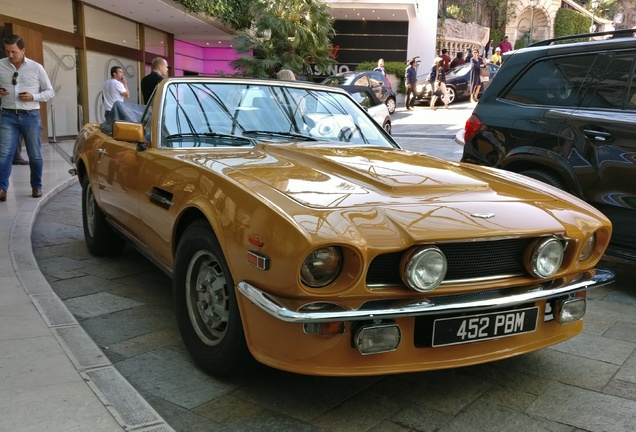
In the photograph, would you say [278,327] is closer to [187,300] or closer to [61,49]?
[187,300]

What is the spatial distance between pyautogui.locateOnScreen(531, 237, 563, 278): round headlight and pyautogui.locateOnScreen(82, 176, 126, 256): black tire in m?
3.29

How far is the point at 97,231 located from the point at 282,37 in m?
17.1

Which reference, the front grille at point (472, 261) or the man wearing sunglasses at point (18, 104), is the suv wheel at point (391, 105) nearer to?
the man wearing sunglasses at point (18, 104)

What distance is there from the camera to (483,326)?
2.60m

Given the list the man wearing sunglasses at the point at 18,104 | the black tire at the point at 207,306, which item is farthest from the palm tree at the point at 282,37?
the black tire at the point at 207,306

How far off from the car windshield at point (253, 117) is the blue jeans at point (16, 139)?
4.00m

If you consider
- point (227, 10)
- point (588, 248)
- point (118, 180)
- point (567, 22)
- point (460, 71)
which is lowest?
point (588, 248)

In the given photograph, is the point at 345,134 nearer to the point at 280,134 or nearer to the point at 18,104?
the point at 280,134

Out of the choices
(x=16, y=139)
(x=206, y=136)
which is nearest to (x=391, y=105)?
(x=16, y=139)

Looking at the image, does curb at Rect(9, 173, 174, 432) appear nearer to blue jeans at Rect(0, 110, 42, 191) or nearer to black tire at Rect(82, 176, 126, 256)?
black tire at Rect(82, 176, 126, 256)

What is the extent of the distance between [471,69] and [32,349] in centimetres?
2283

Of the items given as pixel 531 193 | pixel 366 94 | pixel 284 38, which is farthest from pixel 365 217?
pixel 284 38

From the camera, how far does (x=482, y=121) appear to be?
5473mm

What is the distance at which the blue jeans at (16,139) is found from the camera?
7.01m
